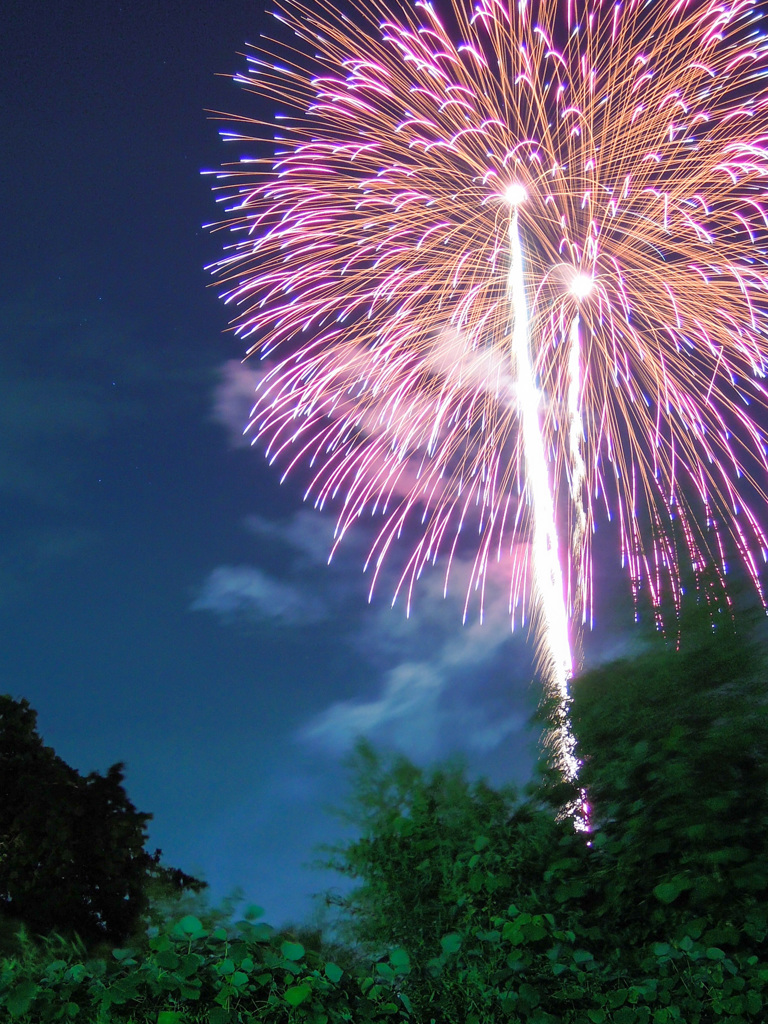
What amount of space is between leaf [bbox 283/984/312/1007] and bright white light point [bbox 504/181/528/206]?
12.7 m

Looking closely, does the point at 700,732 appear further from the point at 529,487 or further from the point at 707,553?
the point at 529,487

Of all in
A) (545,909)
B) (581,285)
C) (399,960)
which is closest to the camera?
(399,960)

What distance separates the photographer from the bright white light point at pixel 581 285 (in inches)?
593

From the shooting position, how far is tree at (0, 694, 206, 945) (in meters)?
18.0

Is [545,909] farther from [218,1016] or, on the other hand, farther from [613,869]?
[218,1016]

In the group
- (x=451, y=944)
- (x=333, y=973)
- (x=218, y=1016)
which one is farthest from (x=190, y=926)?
(x=451, y=944)

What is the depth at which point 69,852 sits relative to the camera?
59.7ft

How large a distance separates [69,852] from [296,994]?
48.9ft

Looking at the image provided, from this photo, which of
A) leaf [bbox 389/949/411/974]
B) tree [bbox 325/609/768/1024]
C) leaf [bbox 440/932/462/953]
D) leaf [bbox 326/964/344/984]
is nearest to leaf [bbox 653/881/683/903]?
tree [bbox 325/609/768/1024]

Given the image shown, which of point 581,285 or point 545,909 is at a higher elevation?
point 581,285

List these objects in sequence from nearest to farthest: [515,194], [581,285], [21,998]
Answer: [21,998]
[515,194]
[581,285]

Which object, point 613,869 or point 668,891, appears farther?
point 613,869

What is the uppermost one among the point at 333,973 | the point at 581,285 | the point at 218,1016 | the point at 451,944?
the point at 581,285

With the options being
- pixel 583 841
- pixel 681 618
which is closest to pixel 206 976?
pixel 583 841
